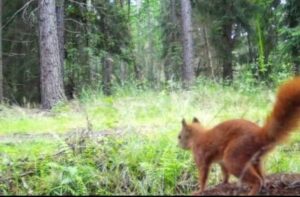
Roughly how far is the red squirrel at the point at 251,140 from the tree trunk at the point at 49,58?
37.4 ft

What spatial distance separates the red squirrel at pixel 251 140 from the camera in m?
3.23

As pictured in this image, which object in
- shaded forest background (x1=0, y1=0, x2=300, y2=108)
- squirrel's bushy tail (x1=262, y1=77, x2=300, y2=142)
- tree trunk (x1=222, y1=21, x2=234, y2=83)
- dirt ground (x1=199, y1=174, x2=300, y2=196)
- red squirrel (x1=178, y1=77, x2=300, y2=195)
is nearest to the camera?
squirrel's bushy tail (x1=262, y1=77, x2=300, y2=142)

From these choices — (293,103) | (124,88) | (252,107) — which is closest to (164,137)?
(252,107)

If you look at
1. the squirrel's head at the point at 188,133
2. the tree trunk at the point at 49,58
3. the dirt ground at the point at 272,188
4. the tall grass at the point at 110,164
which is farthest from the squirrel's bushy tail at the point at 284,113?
the tree trunk at the point at 49,58

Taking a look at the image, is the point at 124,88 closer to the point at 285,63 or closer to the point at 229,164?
the point at 285,63

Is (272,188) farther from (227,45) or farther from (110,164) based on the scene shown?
(227,45)

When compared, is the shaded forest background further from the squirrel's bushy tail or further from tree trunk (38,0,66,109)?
the squirrel's bushy tail

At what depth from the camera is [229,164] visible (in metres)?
3.53

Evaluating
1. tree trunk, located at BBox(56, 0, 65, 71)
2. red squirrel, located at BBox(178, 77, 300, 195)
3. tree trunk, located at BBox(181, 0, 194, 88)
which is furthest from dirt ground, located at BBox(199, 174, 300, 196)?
tree trunk, located at BBox(181, 0, 194, 88)

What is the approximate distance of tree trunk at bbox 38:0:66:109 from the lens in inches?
591

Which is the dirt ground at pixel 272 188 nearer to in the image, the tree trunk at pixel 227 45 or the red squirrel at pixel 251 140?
the red squirrel at pixel 251 140

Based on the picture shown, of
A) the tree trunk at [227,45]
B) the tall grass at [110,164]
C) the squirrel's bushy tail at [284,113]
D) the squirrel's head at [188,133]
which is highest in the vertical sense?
the tree trunk at [227,45]

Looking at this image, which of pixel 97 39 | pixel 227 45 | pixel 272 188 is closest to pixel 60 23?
pixel 97 39

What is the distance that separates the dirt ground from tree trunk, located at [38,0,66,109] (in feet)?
36.4
